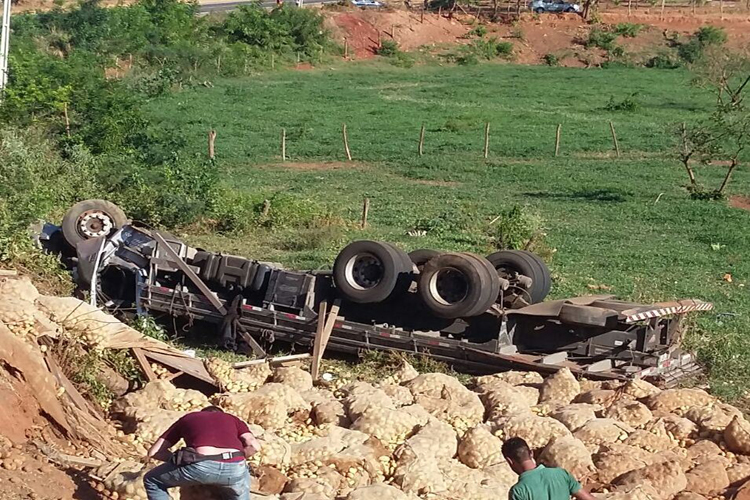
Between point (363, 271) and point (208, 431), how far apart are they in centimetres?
677

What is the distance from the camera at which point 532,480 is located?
654 cm

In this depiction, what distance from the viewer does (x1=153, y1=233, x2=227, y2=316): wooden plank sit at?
14.1 m

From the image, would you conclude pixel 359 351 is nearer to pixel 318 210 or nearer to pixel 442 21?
pixel 318 210

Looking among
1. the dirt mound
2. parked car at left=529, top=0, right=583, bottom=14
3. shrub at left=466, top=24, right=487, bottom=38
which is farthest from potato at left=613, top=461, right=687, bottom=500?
parked car at left=529, top=0, right=583, bottom=14

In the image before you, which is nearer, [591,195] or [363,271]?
[363,271]

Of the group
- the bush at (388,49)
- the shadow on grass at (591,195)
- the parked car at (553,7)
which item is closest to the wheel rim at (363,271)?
the shadow on grass at (591,195)

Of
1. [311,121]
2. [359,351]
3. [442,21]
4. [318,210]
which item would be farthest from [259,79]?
[359,351]

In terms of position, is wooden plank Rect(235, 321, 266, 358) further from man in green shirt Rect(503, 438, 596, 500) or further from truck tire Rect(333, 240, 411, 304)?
man in green shirt Rect(503, 438, 596, 500)

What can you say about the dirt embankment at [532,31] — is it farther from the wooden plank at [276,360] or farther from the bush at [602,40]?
the wooden plank at [276,360]

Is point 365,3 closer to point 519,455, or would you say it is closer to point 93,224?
point 93,224

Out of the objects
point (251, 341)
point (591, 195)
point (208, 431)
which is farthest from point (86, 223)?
point (591, 195)

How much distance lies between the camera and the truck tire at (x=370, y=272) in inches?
531

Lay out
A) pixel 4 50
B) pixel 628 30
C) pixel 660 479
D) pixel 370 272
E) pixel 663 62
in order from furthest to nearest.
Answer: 1. pixel 628 30
2. pixel 663 62
3. pixel 4 50
4. pixel 370 272
5. pixel 660 479

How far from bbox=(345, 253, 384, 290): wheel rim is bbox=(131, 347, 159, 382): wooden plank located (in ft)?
12.3
